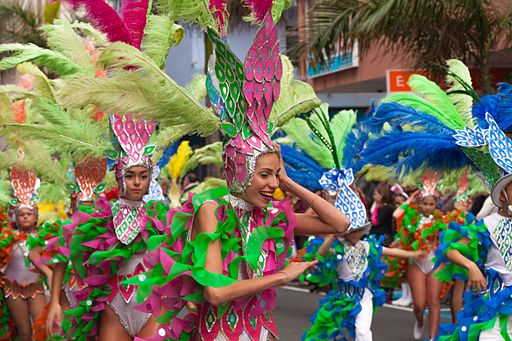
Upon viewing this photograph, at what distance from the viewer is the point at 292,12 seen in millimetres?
24750

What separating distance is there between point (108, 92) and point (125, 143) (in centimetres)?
204

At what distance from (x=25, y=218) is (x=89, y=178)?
1450mm

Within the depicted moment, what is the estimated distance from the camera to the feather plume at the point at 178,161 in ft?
53.3

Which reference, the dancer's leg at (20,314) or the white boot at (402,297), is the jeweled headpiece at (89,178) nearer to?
the dancer's leg at (20,314)

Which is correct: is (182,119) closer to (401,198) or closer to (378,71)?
(401,198)

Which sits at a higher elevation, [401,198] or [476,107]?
[476,107]

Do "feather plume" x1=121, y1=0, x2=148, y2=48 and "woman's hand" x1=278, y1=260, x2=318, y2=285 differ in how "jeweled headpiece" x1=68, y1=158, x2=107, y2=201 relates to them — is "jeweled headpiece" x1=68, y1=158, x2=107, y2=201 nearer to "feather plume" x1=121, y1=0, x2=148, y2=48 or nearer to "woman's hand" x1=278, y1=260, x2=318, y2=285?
"feather plume" x1=121, y1=0, x2=148, y2=48

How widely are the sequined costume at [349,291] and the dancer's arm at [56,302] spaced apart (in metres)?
2.26

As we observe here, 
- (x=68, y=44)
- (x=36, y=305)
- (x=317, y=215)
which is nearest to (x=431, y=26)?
(x=36, y=305)

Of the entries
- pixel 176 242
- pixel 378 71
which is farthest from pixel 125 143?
pixel 378 71

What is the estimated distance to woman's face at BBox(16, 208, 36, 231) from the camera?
9.98m

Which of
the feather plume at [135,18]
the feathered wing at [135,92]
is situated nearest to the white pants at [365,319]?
the feather plume at [135,18]

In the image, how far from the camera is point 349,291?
8719mm

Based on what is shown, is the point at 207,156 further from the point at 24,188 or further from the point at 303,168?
the point at 303,168
